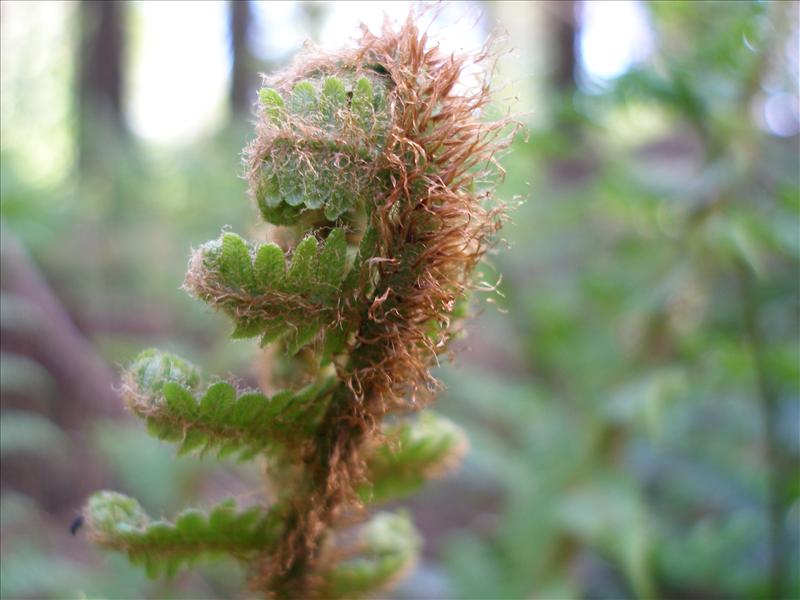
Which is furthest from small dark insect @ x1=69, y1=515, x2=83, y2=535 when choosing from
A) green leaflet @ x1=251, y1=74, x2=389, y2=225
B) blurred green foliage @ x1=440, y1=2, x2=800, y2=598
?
blurred green foliage @ x1=440, y1=2, x2=800, y2=598

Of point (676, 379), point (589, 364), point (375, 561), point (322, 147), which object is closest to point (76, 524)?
point (375, 561)

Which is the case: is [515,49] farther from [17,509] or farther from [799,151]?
[799,151]

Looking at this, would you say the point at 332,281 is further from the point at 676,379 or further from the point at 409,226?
the point at 676,379

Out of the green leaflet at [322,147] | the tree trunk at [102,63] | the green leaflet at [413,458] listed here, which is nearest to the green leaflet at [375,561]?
the green leaflet at [413,458]

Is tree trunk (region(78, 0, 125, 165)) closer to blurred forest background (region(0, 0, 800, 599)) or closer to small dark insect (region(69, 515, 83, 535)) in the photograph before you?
blurred forest background (region(0, 0, 800, 599))

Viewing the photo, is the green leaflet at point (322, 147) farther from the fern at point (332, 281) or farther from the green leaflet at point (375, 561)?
the green leaflet at point (375, 561)
